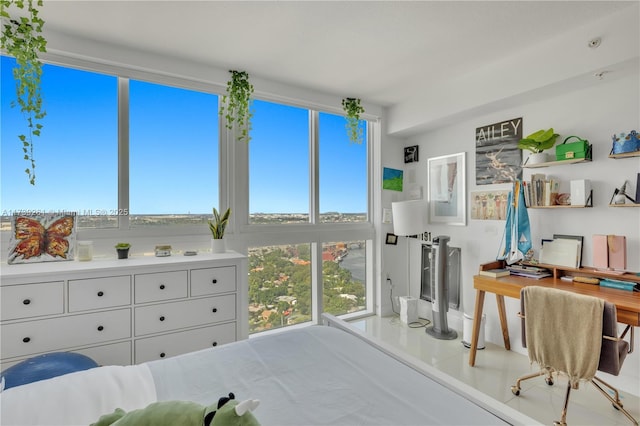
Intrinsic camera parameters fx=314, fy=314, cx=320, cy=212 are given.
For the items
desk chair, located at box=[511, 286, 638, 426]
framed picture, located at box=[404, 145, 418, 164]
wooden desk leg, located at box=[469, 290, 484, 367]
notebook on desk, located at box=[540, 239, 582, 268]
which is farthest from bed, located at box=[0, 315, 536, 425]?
framed picture, located at box=[404, 145, 418, 164]

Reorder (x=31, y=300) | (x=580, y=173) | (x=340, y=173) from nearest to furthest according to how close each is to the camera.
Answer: (x=31, y=300) → (x=580, y=173) → (x=340, y=173)

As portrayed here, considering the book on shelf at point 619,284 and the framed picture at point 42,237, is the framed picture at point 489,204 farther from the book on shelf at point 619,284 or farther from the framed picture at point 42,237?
the framed picture at point 42,237

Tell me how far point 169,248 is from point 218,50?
165 centimetres

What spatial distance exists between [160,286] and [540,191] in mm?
3054

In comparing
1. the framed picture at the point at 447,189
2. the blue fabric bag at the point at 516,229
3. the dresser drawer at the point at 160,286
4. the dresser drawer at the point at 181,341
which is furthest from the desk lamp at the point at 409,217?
the dresser drawer at the point at 160,286

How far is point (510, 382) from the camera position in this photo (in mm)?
2389

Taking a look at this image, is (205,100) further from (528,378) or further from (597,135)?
(528,378)

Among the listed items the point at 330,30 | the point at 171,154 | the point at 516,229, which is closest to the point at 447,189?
the point at 516,229

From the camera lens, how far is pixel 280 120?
332 centimetres

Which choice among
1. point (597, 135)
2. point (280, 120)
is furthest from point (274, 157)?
point (597, 135)

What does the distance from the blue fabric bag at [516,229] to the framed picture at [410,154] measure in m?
1.29

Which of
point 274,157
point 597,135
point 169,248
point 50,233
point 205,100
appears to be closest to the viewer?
point 50,233

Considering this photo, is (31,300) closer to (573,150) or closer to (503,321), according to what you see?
(503,321)

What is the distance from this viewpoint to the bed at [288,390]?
978 millimetres
